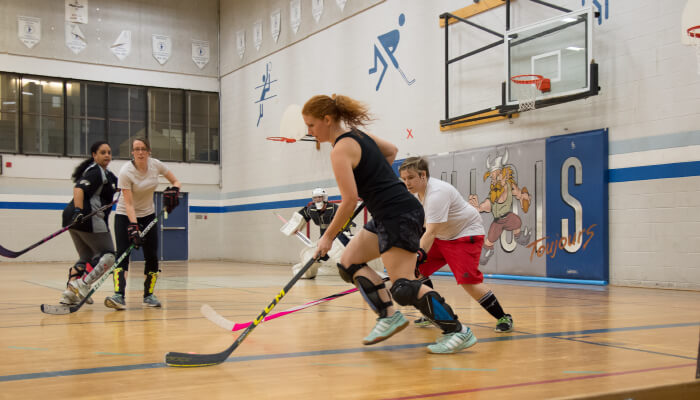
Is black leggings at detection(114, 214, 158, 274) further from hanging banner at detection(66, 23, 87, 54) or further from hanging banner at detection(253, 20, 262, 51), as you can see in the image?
hanging banner at detection(66, 23, 87, 54)

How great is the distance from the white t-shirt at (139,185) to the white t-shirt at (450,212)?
2898 mm

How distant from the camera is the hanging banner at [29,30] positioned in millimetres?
17219

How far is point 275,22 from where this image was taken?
1747 cm

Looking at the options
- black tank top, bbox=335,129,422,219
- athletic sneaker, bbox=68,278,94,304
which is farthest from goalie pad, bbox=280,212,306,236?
black tank top, bbox=335,129,422,219

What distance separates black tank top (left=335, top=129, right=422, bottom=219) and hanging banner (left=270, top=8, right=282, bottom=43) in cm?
1445

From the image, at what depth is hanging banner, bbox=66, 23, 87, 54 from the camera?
17875 mm

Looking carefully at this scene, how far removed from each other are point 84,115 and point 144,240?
526 inches

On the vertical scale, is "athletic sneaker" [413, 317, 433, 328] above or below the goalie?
below

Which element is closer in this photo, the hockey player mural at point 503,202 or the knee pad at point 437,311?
the knee pad at point 437,311

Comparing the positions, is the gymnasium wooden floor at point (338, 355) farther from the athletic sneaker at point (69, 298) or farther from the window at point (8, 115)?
the window at point (8, 115)

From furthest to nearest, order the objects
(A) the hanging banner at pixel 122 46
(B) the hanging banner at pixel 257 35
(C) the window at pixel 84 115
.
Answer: (A) the hanging banner at pixel 122 46
(B) the hanging banner at pixel 257 35
(C) the window at pixel 84 115

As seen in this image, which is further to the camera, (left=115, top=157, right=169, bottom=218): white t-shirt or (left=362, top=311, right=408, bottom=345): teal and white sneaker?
(left=115, top=157, right=169, bottom=218): white t-shirt

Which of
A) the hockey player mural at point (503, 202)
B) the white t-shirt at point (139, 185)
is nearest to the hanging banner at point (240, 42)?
the hockey player mural at point (503, 202)

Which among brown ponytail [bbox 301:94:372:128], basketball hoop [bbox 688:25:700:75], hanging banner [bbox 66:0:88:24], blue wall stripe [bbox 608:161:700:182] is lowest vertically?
blue wall stripe [bbox 608:161:700:182]
